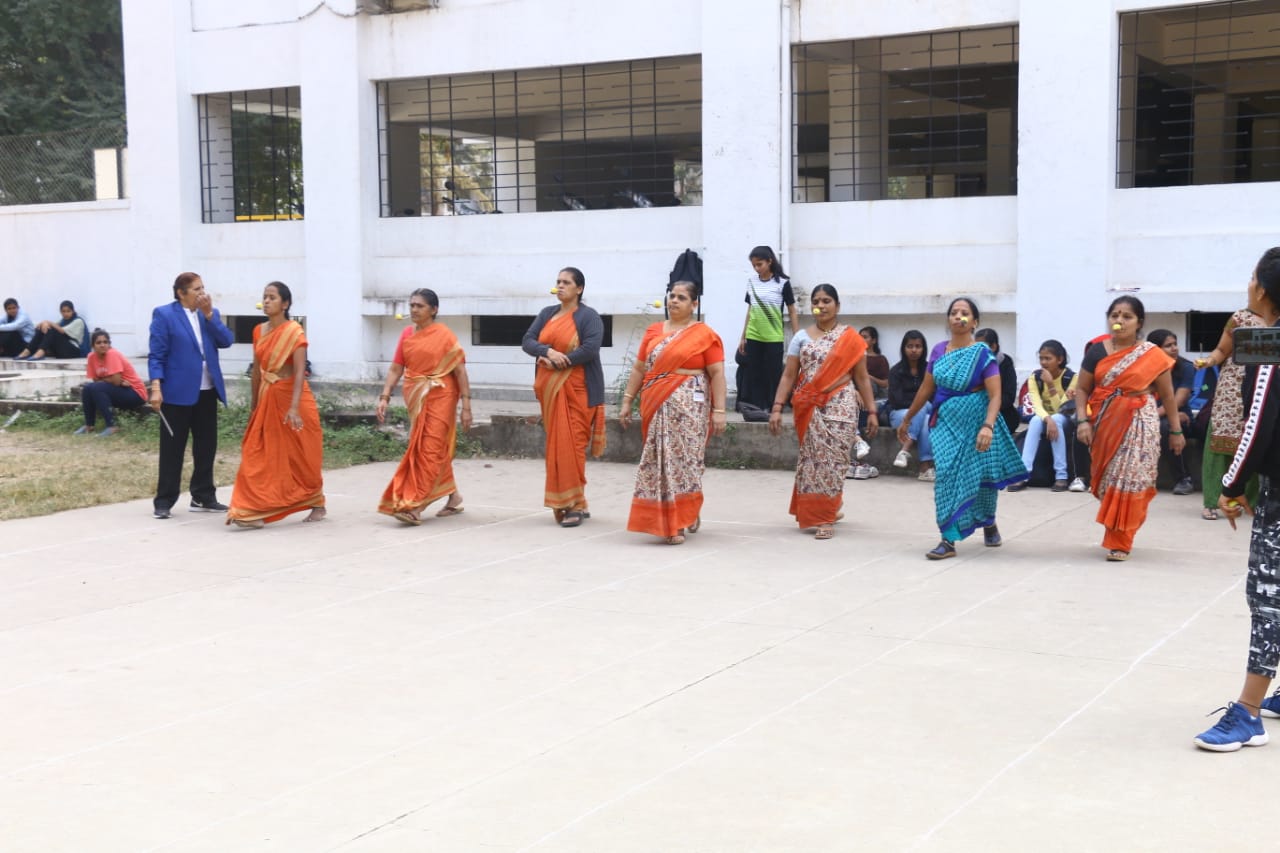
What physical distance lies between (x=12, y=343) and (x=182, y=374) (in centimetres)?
1140

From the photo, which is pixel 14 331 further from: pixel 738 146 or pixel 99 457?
pixel 738 146

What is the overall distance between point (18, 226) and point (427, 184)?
6218 mm

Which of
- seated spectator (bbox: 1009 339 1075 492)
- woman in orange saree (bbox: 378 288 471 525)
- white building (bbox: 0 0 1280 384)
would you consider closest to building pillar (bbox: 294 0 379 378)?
white building (bbox: 0 0 1280 384)

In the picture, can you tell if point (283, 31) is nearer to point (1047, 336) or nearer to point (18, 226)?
point (18, 226)

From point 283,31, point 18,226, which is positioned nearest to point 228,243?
point 283,31

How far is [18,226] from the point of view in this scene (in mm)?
20312

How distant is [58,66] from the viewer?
29.4m

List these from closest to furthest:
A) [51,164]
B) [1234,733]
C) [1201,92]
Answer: [1234,733]
[1201,92]
[51,164]

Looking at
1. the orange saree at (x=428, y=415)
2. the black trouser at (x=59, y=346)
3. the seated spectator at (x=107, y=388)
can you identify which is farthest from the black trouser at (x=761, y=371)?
the black trouser at (x=59, y=346)

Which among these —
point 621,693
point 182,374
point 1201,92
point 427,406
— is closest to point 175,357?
point 182,374

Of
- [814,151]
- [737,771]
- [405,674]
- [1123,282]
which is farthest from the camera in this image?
[814,151]

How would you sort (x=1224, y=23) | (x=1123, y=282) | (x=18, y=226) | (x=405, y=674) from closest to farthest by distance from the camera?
1. (x=405, y=674)
2. (x=1123, y=282)
3. (x=1224, y=23)
4. (x=18, y=226)

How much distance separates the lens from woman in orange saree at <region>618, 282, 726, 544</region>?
29.0 feet

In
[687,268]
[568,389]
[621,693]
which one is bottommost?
[621,693]
